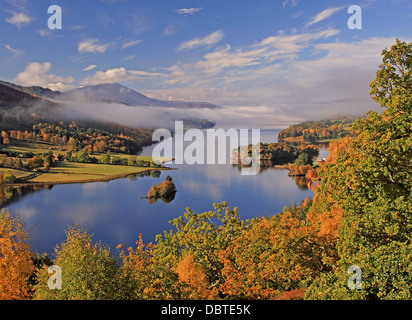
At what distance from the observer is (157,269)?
10.9 m

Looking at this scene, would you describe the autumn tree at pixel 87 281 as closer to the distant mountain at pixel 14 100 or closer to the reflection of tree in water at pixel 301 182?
the reflection of tree in water at pixel 301 182

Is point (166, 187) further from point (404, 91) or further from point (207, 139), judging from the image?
point (207, 139)

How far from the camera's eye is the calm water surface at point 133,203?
43.0m

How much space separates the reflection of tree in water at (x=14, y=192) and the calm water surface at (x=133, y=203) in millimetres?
1441

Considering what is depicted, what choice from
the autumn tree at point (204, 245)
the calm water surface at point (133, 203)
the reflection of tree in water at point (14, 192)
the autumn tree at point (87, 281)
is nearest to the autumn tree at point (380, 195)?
the autumn tree at point (204, 245)

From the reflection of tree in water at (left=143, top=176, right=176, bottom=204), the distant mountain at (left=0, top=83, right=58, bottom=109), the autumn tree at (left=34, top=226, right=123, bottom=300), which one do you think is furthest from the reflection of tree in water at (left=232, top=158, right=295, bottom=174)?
the autumn tree at (left=34, top=226, right=123, bottom=300)

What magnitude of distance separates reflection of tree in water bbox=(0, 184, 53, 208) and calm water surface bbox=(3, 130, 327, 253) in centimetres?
144

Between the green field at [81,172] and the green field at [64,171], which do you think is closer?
the green field at [64,171]

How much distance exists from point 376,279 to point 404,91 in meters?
4.86

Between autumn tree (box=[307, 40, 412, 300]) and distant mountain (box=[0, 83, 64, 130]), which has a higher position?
distant mountain (box=[0, 83, 64, 130])

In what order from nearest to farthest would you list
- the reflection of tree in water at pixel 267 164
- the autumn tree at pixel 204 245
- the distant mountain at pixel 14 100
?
the autumn tree at pixel 204 245 < the reflection of tree in water at pixel 267 164 < the distant mountain at pixel 14 100

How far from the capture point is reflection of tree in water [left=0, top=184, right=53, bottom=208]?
60062 mm

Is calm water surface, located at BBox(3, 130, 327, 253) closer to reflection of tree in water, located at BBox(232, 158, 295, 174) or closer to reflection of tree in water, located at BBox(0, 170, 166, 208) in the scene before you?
reflection of tree in water, located at BBox(0, 170, 166, 208)
